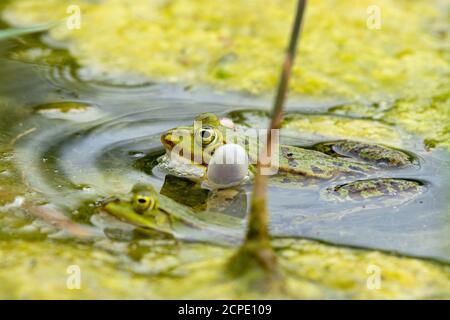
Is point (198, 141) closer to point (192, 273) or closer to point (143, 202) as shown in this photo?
point (143, 202)

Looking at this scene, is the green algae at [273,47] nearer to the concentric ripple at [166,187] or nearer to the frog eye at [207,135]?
the concentric ripple at [166,187]

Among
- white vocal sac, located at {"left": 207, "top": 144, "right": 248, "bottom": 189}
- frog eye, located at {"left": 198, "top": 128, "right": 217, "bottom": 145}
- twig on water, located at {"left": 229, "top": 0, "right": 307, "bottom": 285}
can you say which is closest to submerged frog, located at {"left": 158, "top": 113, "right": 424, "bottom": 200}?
frog eye, located at {"left": 198, "top": 128, "right": 217, "bottom": 145}

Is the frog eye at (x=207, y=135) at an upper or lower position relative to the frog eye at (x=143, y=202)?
upper

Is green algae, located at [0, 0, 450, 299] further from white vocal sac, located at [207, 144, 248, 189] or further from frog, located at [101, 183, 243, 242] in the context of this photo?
white vocal sac, located at [207, 144, 248, 189]

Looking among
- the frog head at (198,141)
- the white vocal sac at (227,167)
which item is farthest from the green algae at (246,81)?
the frog head at (198,141)
